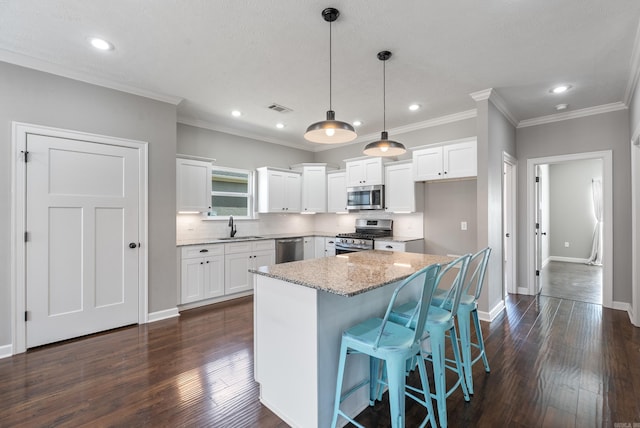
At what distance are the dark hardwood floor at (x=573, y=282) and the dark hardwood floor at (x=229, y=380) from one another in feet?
3.78

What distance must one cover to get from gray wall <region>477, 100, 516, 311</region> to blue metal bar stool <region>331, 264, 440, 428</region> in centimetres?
239

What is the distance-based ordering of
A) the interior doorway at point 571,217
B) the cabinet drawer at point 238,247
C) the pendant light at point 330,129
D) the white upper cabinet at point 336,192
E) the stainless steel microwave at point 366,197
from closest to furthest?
the pendant light at point 330,129 → the cabinet drawer at point 238,247 → the stainless steel microwave at point 366,197 → the white upper cabinet at point 336,192 → the interior doorway at point 571,217

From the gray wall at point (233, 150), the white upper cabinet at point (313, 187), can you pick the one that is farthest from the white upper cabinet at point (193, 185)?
the white upper cabinet at point (313, 187)

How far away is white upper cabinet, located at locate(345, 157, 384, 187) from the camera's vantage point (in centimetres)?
502

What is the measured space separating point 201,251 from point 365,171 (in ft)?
9.81

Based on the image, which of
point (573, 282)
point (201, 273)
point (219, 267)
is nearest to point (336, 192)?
point (219, 267)

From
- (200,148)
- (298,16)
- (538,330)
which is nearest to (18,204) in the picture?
(200,148)

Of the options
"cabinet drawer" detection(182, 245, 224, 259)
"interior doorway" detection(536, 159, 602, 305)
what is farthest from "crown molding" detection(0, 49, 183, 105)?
"interior doorway" detection(536, 159, 602, 305)

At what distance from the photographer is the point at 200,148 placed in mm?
4848

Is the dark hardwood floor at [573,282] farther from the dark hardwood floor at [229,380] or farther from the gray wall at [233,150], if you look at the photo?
the gray wall at [233,150]

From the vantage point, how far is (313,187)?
5910 millimetres

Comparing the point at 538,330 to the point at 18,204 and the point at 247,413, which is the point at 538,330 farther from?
the point at 18,204

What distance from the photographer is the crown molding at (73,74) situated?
9.12 ft

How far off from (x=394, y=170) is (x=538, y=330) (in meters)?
A: 2.85
